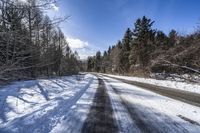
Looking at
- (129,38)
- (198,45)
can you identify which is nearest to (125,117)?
(198,45)

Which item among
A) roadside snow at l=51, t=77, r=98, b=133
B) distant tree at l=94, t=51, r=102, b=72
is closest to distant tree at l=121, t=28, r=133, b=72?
roadside snow at l=51, t=77, r=98, b=133

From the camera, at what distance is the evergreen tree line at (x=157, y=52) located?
22.7m

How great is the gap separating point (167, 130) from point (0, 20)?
15.6 feet

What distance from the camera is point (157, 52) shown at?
2730 cm

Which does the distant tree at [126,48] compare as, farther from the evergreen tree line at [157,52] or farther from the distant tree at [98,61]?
the distant tree at [98,61]

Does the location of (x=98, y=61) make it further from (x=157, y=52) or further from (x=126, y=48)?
(x=157, y=52)

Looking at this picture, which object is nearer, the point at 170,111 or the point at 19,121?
the point at 19,121

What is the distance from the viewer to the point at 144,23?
45344 mm

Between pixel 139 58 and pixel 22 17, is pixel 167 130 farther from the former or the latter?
pixel 139 58

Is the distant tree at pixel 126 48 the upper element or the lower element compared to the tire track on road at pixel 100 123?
upper

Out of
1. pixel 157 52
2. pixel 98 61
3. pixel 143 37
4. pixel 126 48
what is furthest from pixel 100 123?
pixel 98 61

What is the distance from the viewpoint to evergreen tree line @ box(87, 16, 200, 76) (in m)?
22.7

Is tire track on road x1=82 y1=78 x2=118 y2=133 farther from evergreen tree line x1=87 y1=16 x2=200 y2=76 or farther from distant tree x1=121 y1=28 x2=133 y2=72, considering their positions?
distant tree x1=121 y1=28 x2=133 y2=72

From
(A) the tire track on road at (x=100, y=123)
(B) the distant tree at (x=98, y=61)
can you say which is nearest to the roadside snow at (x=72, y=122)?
(A) the tire track on road at (x=100, y=123)
